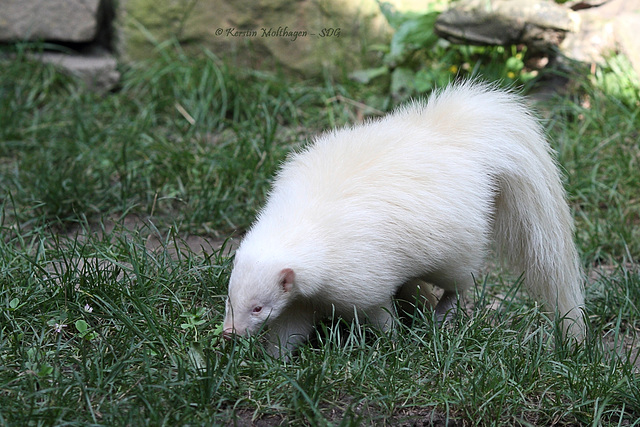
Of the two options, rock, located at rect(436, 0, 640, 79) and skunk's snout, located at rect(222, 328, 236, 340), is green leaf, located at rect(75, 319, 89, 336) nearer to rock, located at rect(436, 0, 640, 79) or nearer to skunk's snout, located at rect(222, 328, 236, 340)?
skunk's snout, located at rect(222, 328, 236, 340)

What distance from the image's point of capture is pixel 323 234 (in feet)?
10.8

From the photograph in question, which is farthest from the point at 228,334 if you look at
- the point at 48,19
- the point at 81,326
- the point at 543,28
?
the point at 48,19

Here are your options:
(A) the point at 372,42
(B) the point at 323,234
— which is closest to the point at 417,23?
(A) the point at 372,42

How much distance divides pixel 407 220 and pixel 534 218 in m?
0.85

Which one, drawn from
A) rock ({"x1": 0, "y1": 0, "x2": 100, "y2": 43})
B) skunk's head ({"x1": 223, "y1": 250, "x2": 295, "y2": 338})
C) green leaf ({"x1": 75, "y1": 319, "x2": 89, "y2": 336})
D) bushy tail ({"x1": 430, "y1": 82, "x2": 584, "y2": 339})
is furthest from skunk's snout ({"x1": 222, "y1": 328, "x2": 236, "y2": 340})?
rock ({"x1": 0, "y1": 0, "x2": 100, "y2": 43})

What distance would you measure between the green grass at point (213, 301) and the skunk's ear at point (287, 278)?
0.93 feet

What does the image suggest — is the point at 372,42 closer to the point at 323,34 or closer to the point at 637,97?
the point at 323,34

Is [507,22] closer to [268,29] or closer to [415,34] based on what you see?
[415,34]

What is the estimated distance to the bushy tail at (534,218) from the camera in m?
3.73

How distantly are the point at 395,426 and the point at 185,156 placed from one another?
2.88 meters

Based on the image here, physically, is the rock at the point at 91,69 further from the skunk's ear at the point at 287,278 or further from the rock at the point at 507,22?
the skunk's ear at the point at 287,278

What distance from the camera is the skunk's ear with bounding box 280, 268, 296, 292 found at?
125 inches

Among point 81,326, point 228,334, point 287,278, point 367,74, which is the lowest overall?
point 81,326

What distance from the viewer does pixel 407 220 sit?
335 cm
